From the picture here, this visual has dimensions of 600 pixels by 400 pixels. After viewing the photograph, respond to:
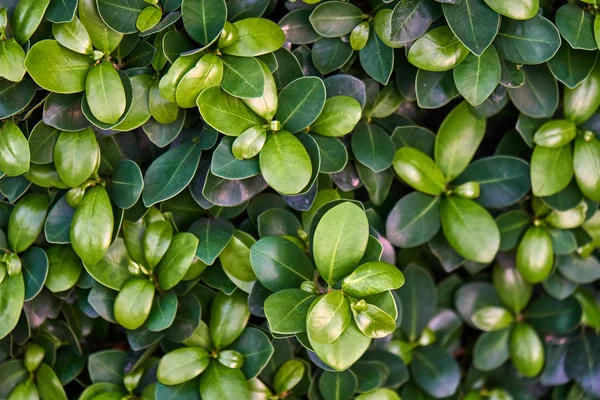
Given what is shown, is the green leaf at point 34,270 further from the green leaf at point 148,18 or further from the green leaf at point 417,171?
the green leaf at point 417,171

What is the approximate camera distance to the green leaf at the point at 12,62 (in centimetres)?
100

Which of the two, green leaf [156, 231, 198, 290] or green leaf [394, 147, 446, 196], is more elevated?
green leaf [394, 147, 446, 196]

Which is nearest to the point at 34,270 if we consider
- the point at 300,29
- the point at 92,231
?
the point at 92,231

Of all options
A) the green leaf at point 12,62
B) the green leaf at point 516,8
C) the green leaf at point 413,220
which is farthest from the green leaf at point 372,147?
the green leaf at point 12,62

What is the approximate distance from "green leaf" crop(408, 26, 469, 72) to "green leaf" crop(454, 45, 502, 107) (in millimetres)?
23

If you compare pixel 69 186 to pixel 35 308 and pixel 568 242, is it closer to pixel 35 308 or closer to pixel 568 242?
pixel 35 308

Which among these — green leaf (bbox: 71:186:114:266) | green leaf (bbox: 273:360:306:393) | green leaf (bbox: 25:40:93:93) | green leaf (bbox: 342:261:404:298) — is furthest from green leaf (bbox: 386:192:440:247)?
green leaf (bbox: 25:40:93:93)

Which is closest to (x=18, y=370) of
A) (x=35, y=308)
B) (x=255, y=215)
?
(x=35, y=308)

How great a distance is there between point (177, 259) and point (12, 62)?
1.47 feet

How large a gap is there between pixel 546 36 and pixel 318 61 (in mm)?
431

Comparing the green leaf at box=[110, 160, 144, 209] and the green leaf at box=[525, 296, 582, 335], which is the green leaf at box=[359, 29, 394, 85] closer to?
the green leaf at box=[110, 160, 144, 209]

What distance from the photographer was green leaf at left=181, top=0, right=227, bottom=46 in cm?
104

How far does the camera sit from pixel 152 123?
1.13m

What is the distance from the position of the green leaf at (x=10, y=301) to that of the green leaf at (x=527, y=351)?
108cm
